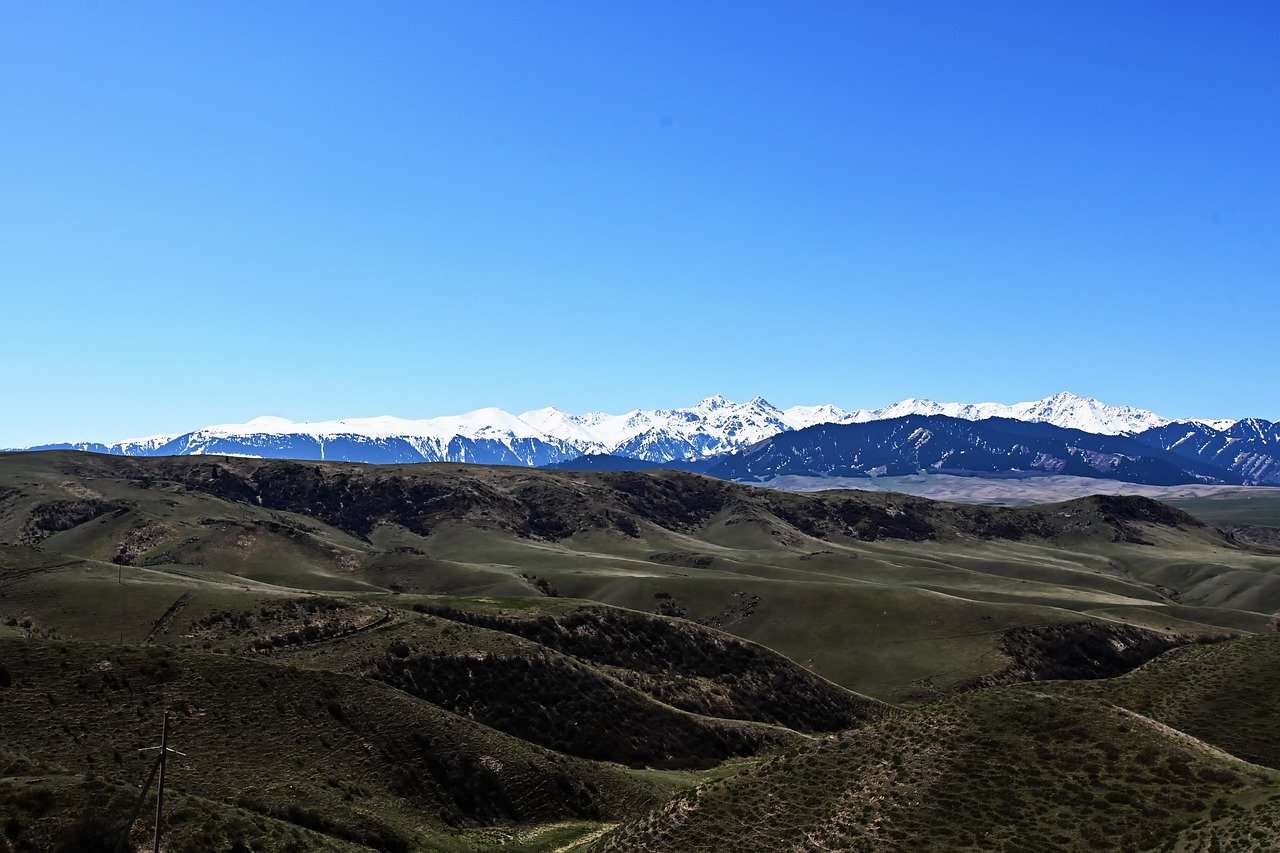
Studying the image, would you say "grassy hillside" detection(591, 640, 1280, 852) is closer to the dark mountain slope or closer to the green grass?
the green grass

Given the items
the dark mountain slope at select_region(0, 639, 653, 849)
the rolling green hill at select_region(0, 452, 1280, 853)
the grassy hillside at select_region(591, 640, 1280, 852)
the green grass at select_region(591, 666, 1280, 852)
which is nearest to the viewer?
the grassy hillside at select_region(591, 640, 1280, 852)

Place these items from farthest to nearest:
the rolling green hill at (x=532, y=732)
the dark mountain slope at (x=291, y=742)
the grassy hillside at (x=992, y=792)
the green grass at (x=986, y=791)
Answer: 1. the dark mountain slope at (x=291, y=742)
2. the rolling green hill at (x=532, y=732)
3. the green grass at (x=986, y=791)
4. the grassy hillside at (x=992, y=792)

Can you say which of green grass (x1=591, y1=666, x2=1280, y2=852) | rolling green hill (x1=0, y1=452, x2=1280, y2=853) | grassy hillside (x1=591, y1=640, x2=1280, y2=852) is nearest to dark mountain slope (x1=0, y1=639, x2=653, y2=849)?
rolling green hill (x1=0, y1=452, x2=1280, y2=853)

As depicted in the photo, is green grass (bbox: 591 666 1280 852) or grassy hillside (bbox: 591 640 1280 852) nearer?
grassy hillside (bbox: 591 640 1280 852)

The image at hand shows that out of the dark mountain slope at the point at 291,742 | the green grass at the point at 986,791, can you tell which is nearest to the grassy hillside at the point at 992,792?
the green grass at the point at 986,791

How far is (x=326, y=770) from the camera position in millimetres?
63531

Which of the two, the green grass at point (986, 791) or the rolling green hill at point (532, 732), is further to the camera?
the rolling green hill at point (532, 732)

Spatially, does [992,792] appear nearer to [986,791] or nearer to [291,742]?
[986,791]

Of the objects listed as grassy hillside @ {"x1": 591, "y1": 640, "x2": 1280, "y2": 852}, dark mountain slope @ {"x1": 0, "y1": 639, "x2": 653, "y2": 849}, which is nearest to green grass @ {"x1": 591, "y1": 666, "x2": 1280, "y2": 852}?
grassy hillside @ {"x1": 591, "y1": 640, "x2": 1280, "y2": 852}

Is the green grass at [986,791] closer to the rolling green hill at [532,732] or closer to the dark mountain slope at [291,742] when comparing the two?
the rolling green hill at [532,732]

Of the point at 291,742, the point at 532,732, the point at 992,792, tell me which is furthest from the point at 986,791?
the point at 532,732

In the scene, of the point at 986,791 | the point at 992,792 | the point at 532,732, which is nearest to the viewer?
the point at 992,792

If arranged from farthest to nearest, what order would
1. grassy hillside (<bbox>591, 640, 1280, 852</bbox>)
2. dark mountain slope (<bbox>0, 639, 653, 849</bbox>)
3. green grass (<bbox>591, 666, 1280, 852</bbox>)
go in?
1. dark mountain slope (<bbox>0, 639, 653, 849</bbox>)
2. green grass (<bbox>591, 666, 1280, 852</bbox>)
3. grassy hillside (<bbox>591, 640, 1280, 852</bbox>)

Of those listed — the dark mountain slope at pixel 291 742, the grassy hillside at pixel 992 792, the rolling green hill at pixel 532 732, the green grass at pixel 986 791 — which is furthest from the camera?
the dark mountain slope at pixel 291 742
